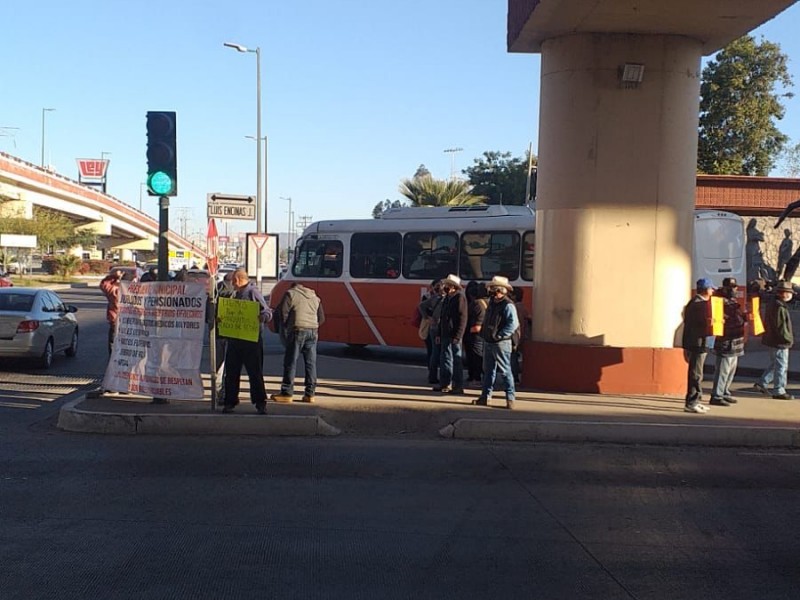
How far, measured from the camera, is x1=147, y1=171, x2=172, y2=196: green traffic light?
10227 mm

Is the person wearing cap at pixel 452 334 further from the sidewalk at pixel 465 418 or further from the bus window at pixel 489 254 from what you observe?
the bus window at pixel 489 254

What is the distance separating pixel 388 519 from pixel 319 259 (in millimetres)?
12436

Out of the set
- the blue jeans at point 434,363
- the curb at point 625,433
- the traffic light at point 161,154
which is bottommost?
the curb at point 625,433

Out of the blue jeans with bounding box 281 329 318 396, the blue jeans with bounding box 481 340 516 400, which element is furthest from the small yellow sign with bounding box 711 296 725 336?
the blue jeans with bounding box 281 329 318 396

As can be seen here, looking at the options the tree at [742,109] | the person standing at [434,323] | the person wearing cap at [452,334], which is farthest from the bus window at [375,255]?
the tree at [742,109]

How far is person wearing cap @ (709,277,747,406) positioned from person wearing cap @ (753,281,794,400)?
34.5 inches

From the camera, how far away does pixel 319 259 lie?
60.4 ft

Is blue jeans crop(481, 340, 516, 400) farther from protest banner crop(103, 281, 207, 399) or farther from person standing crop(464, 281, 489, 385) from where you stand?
protest banner crop(103, 281, 207, 399)

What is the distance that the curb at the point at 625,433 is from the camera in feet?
31.6

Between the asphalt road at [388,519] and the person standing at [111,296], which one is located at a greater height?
the person standing at [111,296]

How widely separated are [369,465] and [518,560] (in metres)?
2.95

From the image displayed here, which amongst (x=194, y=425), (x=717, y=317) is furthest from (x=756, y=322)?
(x=194, y=425)

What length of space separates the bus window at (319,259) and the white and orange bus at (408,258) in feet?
0.07

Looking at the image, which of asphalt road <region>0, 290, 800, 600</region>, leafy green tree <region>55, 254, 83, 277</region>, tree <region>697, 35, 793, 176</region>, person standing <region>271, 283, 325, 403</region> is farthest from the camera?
leafy green tree <region>55, 254, 83, 277</region>
